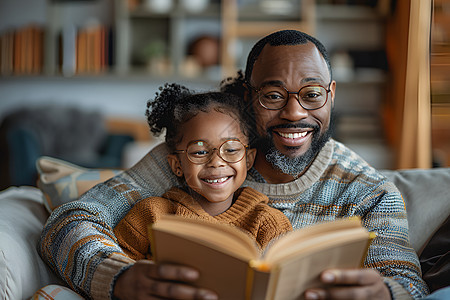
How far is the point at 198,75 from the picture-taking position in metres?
4.34

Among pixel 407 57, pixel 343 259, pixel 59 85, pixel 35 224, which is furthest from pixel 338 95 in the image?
pixel 343 259

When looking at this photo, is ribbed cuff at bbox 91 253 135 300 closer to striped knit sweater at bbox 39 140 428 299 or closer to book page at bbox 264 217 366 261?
striped knit sweater at bbox 39 140 428 299

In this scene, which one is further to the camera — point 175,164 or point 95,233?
point 175,164

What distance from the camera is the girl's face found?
1.15m

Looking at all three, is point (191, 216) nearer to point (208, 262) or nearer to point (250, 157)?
point (250, 157)

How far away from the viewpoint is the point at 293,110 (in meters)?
1.21

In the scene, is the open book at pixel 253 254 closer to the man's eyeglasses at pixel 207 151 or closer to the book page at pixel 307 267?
the book page at pixel 307 267

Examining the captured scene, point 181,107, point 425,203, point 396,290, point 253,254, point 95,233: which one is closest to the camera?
point 253,254

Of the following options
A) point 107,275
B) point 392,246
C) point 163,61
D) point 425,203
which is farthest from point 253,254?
point 163,61

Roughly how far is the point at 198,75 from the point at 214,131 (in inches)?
127

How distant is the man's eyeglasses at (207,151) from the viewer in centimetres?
115

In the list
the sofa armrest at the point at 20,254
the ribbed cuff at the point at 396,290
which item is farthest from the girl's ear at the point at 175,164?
the ribbed cuff at the point at 396,290

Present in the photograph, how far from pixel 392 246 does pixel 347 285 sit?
263 mm

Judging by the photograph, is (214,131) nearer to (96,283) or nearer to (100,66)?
(96,283)
